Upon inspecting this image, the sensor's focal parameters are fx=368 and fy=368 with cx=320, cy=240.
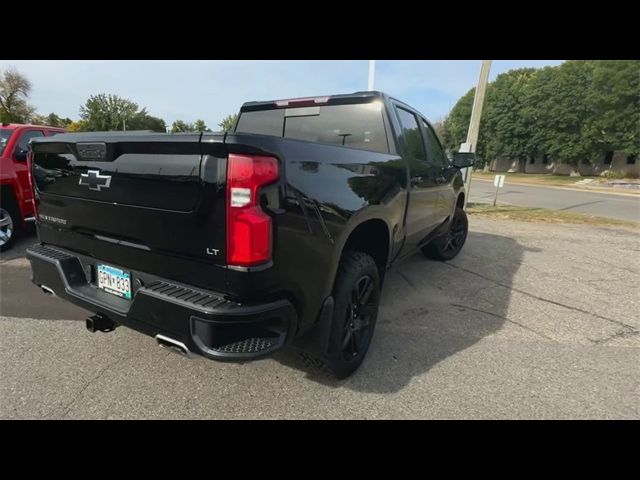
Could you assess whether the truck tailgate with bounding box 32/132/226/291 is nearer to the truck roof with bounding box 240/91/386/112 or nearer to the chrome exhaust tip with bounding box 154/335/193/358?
the chrome exhaust tip with bounding box 154/335/193/358

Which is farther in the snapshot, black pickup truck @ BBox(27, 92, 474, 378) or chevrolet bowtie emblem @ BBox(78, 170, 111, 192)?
chevrolet bowtie emblem @ BBox(78, 170, 111, 192)

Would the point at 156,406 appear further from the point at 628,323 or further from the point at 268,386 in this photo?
the point at 628,323

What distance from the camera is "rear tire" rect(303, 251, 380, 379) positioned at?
2322mm

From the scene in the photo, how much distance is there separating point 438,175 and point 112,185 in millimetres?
3233

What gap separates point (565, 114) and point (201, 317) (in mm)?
46621

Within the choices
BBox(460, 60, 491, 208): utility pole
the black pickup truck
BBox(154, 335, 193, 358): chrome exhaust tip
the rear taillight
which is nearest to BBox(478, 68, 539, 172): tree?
BBox(460, 60, 491, 208): utility pole

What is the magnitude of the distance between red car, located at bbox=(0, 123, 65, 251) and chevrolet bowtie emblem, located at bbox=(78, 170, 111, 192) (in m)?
4.00

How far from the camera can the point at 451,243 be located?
18.8 feet

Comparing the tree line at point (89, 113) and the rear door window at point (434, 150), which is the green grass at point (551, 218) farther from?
the tree line at point (89, 113)

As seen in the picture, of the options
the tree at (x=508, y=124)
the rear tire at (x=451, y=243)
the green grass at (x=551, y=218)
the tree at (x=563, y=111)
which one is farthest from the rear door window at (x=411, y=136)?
the tree at (x=508, y=124)

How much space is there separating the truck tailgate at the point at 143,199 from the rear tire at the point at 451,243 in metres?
4.17

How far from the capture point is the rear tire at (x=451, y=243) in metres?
5.43

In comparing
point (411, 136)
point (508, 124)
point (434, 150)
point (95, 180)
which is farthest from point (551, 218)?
point (508, 124)

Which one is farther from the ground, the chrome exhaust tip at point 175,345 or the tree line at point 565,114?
the tree line at point 565,114
